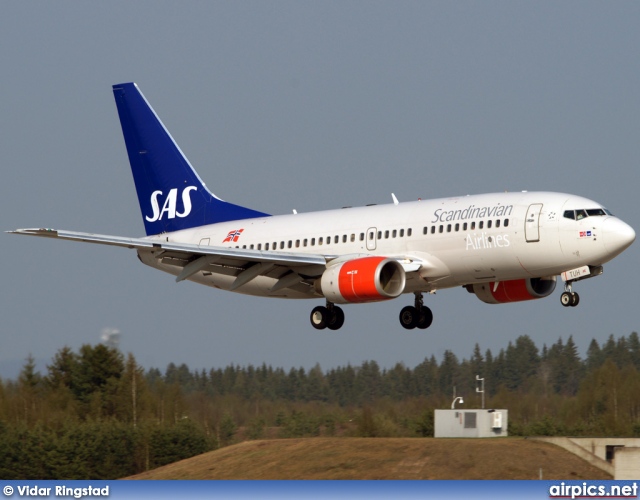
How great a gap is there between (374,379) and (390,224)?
6897 cm

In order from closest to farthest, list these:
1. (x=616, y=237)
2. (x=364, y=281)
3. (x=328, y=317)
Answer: (x=616, y=237), (x=364, y=281), (x=328, y=317)

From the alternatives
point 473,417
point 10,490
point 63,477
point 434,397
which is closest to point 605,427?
point 434,397

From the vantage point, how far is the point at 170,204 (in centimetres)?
5697

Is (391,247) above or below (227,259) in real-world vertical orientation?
above

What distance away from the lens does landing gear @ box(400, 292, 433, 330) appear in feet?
167

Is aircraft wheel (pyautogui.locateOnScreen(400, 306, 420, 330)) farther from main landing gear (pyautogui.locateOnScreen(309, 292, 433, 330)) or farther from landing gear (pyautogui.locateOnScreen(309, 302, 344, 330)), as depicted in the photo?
landing gear (pyautogui.locateOnScreen(309, 302, 344, 330))

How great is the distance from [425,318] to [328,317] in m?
4.01

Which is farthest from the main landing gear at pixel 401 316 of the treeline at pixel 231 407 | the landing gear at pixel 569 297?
the treeline at pixel 231 407

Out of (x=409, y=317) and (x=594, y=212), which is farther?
(x=409, y=317)

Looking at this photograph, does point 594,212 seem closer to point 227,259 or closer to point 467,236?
point 467,236

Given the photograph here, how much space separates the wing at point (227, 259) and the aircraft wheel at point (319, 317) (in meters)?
1.00

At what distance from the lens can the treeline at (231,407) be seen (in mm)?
95312

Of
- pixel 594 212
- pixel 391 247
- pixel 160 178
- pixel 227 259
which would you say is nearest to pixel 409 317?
pixel 391 247

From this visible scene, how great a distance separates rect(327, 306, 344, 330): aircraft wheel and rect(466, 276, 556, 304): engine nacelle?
5232mm
